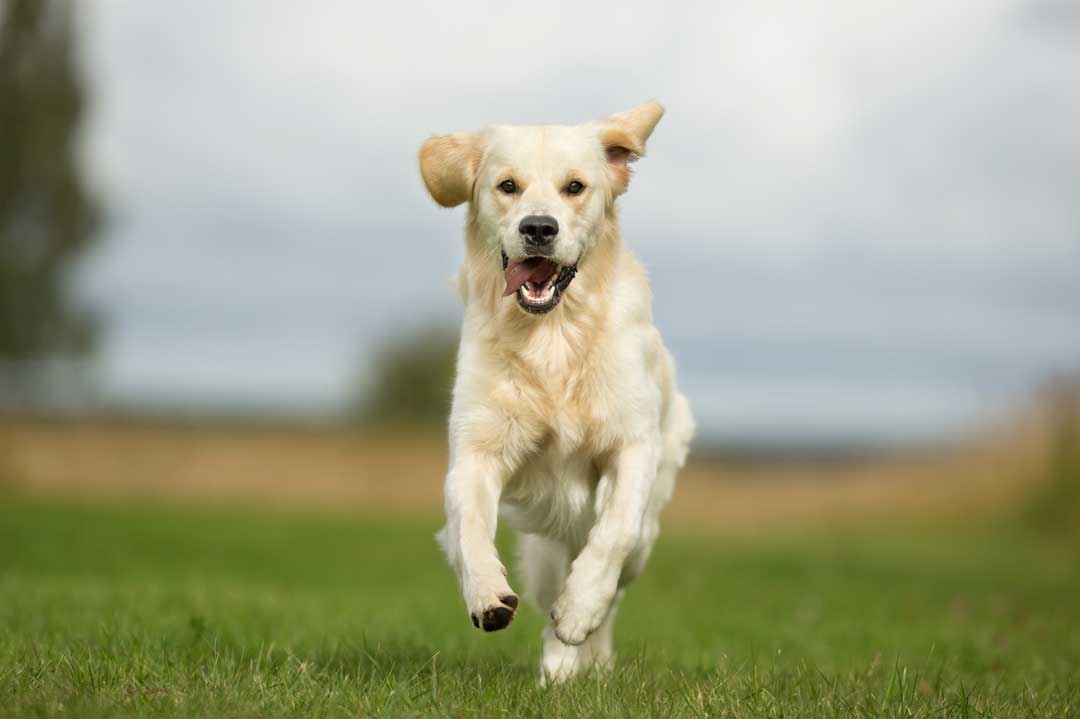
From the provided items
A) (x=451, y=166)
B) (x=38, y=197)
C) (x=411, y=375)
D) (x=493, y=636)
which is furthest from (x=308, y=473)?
(x=451, y=166)

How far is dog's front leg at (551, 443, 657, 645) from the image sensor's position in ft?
13.6

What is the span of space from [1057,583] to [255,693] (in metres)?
10.2

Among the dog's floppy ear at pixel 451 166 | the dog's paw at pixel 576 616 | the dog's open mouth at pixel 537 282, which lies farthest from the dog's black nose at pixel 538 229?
the dog's paw at pixel 576 616

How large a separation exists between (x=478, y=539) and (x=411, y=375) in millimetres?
36115

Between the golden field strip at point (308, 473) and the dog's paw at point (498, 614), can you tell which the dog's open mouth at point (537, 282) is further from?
the golden field strip at point (308, 473)

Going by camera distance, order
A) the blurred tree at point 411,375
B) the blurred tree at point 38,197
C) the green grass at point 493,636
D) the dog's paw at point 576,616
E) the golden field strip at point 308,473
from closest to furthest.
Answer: the green grass at point 493,636 < the dog's paw at point 576,616 < the golden field strip at point 308,473 < the blurred tree at point 38,197 < the blurred tree at point 411,375

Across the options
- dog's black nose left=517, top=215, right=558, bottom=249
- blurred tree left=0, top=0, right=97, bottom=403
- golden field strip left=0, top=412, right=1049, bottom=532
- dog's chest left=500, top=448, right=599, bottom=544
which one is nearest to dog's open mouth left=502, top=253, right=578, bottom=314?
dog's black nose left=517, top=215, right=558, bottom=249

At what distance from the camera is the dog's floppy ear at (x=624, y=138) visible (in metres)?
4.80

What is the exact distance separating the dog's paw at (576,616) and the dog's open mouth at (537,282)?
1017 millimetres

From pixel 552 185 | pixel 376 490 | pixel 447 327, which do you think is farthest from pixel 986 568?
pixel 447 327

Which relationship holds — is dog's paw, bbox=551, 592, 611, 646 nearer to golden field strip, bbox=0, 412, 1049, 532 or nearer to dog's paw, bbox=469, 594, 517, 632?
dog's paw, bbox=469, 594, 517, 632

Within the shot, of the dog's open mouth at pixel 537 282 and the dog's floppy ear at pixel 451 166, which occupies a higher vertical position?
the dog's floppy ear at pixel 451 166

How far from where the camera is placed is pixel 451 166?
187 inches

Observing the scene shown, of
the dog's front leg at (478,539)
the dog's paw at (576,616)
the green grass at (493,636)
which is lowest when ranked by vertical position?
the green grass at (493,636)
